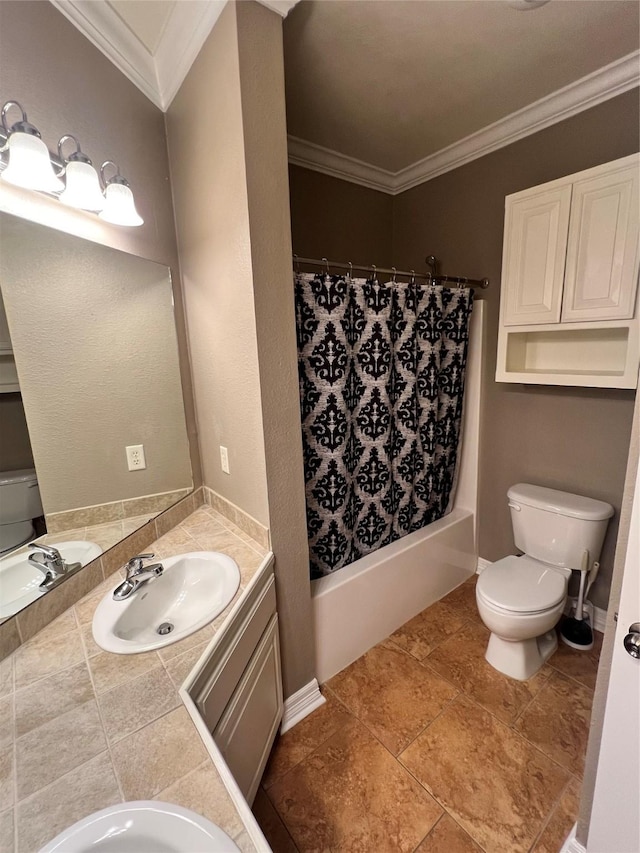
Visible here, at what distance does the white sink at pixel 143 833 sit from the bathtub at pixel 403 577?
3.47 feet

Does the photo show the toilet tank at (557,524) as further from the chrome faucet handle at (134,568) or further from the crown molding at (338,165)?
the crown molding at (338,165)

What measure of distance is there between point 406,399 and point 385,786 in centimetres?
157

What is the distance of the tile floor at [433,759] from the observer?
1.18 metres

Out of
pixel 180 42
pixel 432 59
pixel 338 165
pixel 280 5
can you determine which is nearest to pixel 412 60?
pixel 432 59

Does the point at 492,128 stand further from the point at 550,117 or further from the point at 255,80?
the point at 255,80

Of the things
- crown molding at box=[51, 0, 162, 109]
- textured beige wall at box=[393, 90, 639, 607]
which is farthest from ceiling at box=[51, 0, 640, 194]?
textured beige wall at box=[393, 90, 639, 607]

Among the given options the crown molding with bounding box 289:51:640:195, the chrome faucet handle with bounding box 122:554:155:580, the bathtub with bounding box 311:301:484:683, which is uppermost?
the crown molding with bounding box 289:51:640:195

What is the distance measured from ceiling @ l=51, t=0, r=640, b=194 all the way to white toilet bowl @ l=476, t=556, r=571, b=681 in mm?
2185

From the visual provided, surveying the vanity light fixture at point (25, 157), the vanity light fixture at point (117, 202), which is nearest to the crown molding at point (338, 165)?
the vanity light fixture at point (117, 202)

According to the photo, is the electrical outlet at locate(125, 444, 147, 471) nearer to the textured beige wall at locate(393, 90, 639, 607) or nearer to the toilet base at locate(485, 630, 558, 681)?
the toilet base at locate(485, 630, 558, 681)

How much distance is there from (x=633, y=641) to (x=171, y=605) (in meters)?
1.27

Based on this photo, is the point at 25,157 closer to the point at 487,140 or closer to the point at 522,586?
the point at 487,140

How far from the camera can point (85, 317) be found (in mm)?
1240

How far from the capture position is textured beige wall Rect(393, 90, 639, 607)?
68.4 inches
